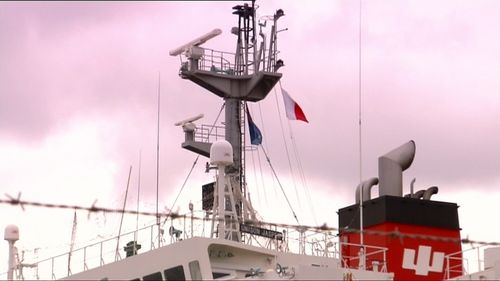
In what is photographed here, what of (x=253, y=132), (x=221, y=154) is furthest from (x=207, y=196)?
(x=221, y=154)

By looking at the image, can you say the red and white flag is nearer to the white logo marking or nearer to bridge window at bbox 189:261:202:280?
the white logo marking

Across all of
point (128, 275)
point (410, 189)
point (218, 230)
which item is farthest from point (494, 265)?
point (128, 275)

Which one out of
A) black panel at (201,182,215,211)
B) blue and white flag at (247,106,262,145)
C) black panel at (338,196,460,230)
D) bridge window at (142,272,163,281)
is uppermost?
blue and white flag at (247,106,262,145)

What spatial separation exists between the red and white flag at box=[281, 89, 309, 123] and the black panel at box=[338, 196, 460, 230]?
3939 millimetres

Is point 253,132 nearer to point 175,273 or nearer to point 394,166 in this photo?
point 394,166

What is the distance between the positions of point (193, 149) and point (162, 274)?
7.93 m

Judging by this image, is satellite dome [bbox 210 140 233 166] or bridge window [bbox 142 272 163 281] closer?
bridge window [bbox 142 272 163 281]

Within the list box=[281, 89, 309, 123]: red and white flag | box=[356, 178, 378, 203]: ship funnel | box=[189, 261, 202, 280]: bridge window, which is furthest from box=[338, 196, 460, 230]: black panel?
box=[189, 261, 202, 280]: bridge window

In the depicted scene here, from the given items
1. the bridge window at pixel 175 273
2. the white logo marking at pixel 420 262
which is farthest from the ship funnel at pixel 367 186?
the bridge window at pixel 175 273

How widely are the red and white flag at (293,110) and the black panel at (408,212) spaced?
394cm

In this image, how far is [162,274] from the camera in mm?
33688

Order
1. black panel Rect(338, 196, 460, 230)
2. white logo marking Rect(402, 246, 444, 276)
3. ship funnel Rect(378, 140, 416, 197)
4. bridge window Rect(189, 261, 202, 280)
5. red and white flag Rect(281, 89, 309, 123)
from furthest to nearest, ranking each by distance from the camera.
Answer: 1. red and white flag Rect(281, 89, 309, 123)
2. ship funnel Rect(378, 140, 416, 197)
3. black panel Rect(338, 196, 460, 230)
4. white logo marking Rect(402, 246, 444, 276)
5. bridge window Rect(189, 261, 202, 280)

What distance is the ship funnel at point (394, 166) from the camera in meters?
38.7

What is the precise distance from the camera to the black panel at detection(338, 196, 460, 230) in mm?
37438
